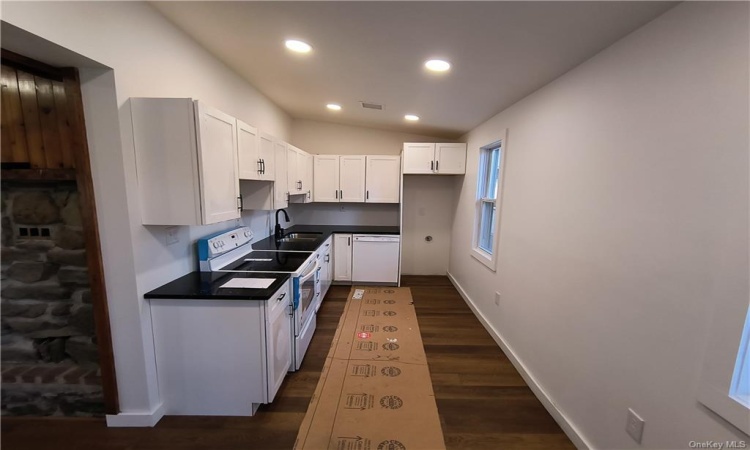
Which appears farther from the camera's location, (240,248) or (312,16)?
(240,248)

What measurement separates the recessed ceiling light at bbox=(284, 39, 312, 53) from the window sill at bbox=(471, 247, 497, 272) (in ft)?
8.42

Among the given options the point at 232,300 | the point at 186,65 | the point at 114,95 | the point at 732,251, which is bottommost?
the point at 232,300

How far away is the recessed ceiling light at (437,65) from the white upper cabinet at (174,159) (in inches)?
58.3

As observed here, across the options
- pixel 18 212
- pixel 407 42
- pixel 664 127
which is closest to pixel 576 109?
pixel 664 127

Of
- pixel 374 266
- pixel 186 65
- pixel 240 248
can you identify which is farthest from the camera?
pixel 374 266

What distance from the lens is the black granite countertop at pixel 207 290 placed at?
174 centimetres

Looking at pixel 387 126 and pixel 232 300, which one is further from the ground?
pixel 387 126

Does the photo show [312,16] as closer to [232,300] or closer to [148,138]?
[148,138]

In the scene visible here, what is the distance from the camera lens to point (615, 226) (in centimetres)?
146

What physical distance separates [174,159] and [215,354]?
4.14 feet

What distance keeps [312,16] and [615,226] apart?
1.97 m

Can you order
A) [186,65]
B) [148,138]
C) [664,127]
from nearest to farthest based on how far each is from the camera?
[664,127] < [148,138] < [186,65]

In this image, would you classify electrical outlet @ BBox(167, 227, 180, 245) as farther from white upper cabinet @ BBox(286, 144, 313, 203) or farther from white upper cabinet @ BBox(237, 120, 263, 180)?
white upper cabinet @ BBox(286, 144, 313, 203)

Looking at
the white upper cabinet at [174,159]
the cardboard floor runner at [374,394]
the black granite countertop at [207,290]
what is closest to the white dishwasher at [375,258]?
the cardboard floor runner at [374,394]
